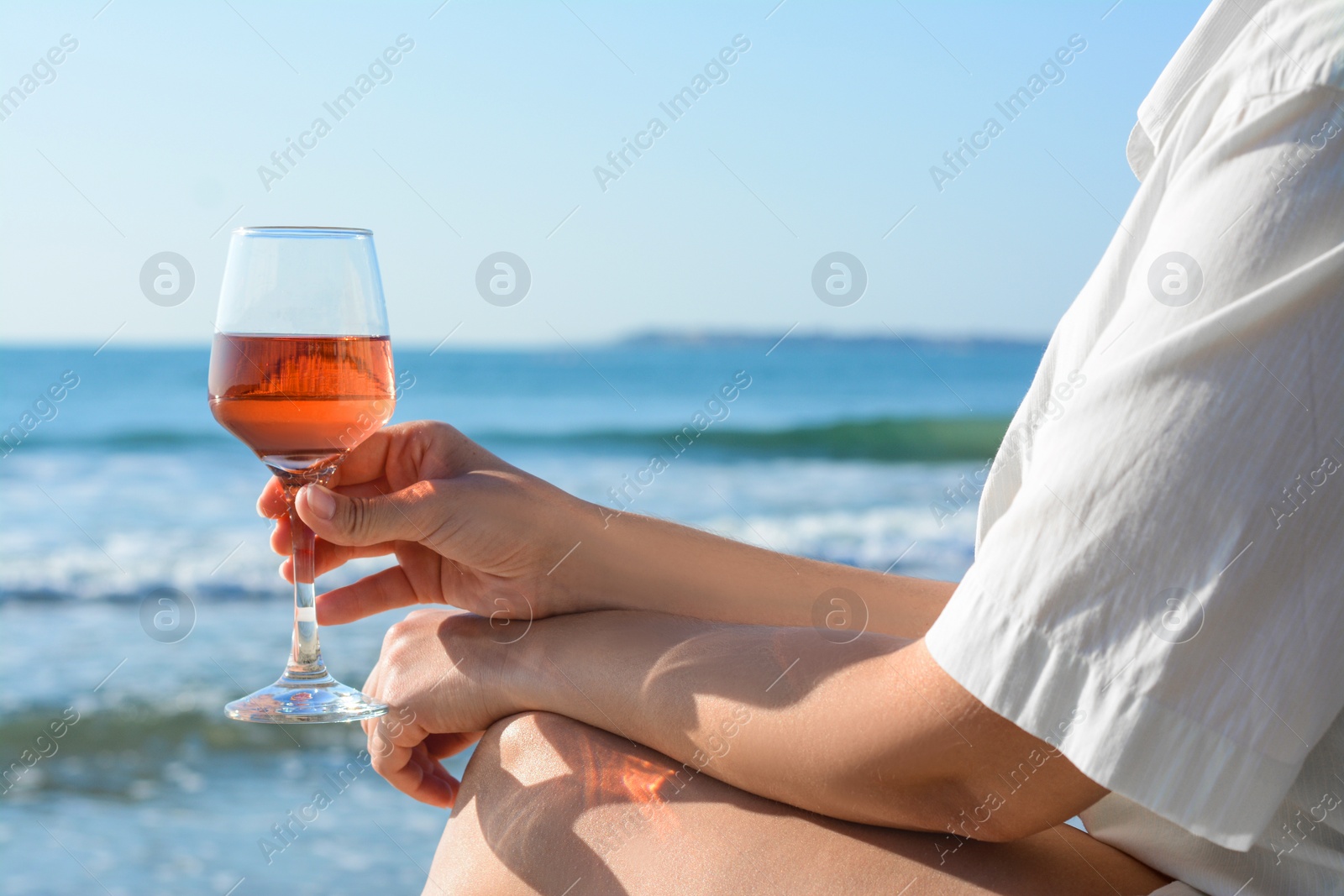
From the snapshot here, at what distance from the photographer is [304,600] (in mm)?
1525

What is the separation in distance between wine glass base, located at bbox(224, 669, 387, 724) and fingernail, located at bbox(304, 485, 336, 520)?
0.76 feet

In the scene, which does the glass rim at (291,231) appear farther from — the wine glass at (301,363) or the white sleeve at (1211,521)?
the white sleeve at (1211,521)

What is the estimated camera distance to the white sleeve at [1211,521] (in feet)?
2.72

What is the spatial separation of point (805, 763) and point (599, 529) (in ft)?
2.00

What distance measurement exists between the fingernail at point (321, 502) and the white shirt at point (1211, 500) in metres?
0.89

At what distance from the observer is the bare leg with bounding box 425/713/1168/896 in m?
1.22

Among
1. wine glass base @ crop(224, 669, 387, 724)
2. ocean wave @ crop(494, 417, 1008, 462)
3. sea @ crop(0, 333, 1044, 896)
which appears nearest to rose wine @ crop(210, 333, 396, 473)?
wine glass base @ crop(224, 669, 387, 724)

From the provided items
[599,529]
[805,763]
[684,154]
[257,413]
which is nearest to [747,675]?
[805,763]

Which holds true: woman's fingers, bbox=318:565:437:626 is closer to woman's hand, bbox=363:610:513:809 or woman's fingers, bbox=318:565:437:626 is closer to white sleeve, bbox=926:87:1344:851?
woman's hand, bbox=363:610:513:809

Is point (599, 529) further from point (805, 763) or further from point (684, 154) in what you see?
point (684, 154)

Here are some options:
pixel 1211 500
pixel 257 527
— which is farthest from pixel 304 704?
pixel 257 527

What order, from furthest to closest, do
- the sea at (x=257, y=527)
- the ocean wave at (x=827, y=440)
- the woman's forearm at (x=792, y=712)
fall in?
the ocean wave at (x=827, y=440) → the sea at (x=257, y=527) → the woman's forearm at (x=792, y=712)

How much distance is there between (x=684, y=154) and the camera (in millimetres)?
18594

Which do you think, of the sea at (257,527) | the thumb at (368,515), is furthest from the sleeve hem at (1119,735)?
the sea at (257,527)
